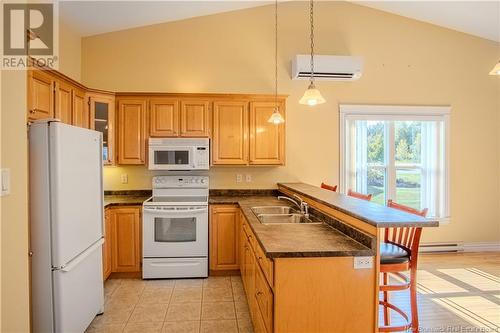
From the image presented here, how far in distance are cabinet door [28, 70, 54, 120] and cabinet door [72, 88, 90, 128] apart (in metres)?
0.49

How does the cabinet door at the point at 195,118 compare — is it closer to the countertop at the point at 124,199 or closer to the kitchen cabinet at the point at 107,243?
the countertop at the point at 124,199

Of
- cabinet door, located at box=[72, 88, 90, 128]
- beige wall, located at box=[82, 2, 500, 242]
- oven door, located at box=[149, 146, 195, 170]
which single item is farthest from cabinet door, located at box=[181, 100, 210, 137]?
cabinet door, located at box=[72, 88, 90, 128]

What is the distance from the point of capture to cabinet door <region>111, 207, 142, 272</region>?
12.1 feet

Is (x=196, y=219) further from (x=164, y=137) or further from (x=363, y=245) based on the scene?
(x=363, y=245)

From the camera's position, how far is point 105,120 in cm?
384

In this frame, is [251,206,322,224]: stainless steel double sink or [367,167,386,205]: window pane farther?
[367,167,386,205]: window pane

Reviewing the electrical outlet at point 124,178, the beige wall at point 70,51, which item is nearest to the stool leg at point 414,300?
the electrical outlet at point 124,178

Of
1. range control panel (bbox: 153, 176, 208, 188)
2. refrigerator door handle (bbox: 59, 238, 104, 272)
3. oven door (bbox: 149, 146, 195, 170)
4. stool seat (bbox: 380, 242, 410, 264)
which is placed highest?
oven door (bbox: 149, 146, 195, 170)

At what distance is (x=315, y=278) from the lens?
1.78m

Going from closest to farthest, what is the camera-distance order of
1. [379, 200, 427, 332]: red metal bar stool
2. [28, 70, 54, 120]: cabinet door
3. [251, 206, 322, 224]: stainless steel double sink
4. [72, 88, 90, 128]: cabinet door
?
[379, 200, 427, 332]: red metal bar stool, [28, 70, 54, 120]: cabinet door, [251, 206, 322, 224]: stainless steel double sink, [72, 88, 90, 128]: cabinet door

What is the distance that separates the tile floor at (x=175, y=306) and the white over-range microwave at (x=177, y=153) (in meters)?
1.35

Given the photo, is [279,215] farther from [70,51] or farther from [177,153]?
[70,51]

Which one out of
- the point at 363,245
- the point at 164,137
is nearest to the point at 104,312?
the point at 164,137

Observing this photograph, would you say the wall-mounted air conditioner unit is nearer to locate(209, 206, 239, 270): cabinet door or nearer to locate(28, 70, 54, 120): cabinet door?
locate(209, 206, 239, 270): cabinet door
